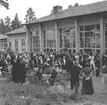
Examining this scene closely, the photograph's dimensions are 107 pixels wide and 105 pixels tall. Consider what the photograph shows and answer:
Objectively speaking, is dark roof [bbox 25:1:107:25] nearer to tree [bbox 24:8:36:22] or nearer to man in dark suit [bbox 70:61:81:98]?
man in dark suit [bbox 70:61:81:98]

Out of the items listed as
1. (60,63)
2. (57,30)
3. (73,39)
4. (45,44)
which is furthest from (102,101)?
(45,44)

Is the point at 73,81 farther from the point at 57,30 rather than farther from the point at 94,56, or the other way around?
the point at 57,30

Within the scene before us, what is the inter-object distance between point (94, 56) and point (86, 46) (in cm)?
658

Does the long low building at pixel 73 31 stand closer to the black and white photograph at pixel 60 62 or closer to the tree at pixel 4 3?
the black and white photograph at pixel 60 62

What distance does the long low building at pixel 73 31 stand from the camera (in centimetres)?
2267

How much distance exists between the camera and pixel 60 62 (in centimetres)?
1795

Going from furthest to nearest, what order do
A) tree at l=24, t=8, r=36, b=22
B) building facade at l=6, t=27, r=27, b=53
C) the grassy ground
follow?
1. tree at l=24, t=8, r=36, b=22
2. building facade at l=6, t=27, r=27, b=53
3. the grassy ground

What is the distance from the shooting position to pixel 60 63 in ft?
58.5

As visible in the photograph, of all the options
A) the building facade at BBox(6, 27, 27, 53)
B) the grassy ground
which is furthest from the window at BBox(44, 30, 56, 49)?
the grassy ground

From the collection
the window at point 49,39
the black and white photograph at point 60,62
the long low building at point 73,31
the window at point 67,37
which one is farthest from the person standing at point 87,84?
the window at point 49,39

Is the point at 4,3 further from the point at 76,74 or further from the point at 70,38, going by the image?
the point at 70,38

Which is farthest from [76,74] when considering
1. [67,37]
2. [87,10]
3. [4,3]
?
[67,37]

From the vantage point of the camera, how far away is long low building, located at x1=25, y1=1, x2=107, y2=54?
2267 centimetres

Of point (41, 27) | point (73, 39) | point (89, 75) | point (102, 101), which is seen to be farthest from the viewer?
point (41, 27)
